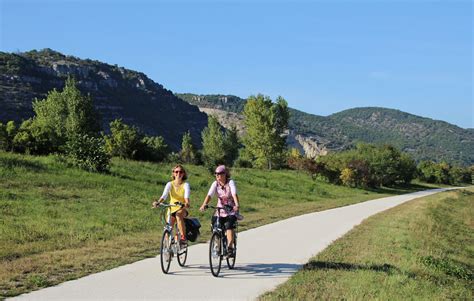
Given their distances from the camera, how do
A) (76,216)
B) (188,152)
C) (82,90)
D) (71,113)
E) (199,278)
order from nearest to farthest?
(199,278)
(76,216)
(71,113)
(188,152)
(82,90)

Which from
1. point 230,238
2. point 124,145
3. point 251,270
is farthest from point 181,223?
point 124,145

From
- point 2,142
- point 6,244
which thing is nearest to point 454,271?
point 6,244

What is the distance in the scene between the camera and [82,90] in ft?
511

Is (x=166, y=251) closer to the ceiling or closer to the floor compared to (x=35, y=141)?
closer to the floor

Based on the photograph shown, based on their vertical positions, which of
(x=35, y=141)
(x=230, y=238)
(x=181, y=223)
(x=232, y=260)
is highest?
(x=35, y=141)

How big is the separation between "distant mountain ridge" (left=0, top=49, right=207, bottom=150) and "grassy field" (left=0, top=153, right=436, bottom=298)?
84005mm

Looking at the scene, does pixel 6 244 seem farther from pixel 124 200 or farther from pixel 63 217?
pixel 124 200

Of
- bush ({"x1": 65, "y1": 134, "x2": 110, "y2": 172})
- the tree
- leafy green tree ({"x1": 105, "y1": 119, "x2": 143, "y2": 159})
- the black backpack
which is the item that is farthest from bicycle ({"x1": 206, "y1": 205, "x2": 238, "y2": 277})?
the tree

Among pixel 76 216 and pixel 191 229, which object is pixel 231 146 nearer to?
pixel 76 216

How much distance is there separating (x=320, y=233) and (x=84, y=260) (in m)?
8.97

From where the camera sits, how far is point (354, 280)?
29.9ft

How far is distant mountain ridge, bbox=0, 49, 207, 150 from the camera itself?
115m

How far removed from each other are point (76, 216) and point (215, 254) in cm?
925

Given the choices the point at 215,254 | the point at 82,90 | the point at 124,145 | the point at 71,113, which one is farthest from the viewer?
the point at 82,90
